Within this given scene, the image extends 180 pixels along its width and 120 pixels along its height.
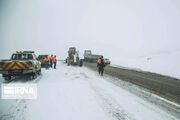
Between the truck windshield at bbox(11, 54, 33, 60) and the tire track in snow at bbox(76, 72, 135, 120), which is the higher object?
the truck windshield at bbox(11, 54, 33, 60)

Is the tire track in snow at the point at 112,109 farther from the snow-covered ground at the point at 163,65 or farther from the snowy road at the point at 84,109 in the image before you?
the snow-covered ground at the point at 163,65

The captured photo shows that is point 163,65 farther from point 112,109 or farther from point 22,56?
point 22,56

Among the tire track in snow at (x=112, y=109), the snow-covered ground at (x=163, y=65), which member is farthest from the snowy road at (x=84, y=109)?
the snow-covered ground at (x=163, y=65)

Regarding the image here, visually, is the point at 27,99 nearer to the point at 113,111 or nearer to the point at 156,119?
the point at 113,111

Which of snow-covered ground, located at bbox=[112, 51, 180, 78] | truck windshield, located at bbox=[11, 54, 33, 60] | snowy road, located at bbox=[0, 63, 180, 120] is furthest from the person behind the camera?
snow-covered ground, located at bbox=[112, 51, 180, 78]

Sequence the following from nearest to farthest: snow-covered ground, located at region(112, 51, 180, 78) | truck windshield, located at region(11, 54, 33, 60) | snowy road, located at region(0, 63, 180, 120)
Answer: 1. snowy road, located at region(0, 63, 180, 120)
2. truck windshield, located at region(11, 54, 33, 60)
3. snow-covered ground, located at region(112, 51, 180, 78)

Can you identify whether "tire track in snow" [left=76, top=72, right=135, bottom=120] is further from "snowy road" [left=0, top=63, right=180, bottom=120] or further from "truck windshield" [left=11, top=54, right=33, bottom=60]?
"truck windshield" [left=11, top=54, right=33, bottom=60]

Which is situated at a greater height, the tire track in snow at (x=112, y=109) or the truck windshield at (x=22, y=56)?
the truck windshield at (x=22, y=56)

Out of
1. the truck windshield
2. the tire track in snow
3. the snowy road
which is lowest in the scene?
the snowy road

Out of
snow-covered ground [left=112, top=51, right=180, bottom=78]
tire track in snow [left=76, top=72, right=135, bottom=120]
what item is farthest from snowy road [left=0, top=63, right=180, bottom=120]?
snow-covered ground [left=112, top=51, right=180, bottom=78]

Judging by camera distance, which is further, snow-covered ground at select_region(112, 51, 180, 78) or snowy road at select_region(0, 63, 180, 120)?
snow-covered ground at select_region(112, 51, 180, 78)

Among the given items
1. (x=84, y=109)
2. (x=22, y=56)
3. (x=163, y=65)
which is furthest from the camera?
(x=163, y=65)

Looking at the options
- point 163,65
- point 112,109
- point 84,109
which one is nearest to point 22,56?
point 84,109

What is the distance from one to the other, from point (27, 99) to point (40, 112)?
140cm
